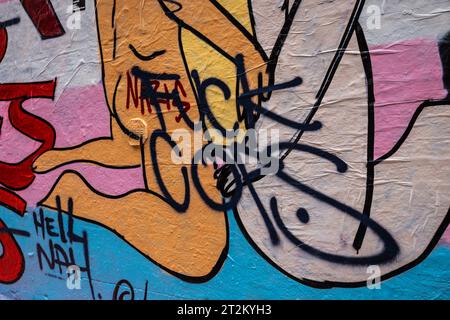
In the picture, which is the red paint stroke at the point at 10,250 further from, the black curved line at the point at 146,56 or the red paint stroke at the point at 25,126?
the black curved line at the point at 146,56

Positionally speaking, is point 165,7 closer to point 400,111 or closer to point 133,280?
point 400,111

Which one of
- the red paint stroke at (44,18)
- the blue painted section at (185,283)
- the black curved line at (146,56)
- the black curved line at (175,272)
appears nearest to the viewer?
the blue painted section at (185,283)

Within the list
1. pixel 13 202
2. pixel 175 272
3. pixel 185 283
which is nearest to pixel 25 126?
pixel 13 202

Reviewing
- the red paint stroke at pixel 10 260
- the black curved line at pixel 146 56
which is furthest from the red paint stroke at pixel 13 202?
the black curved line at pixel 146 56

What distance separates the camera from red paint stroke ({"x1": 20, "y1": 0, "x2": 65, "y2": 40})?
3.28m

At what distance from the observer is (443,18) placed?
1920 mm

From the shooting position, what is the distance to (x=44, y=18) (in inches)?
132

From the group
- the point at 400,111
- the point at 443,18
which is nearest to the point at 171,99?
the point at 400,111

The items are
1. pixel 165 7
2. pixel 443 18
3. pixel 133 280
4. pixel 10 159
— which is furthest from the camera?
pixel 10 159

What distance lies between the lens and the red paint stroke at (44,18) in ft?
10.8

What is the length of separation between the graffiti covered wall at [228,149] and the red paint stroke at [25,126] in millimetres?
17

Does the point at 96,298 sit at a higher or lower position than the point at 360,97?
lower

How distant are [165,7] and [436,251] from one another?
7.16 feet

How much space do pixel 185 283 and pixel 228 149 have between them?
37.4 inches
